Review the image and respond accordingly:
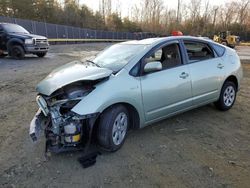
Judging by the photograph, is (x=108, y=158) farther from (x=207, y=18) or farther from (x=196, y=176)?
(x=207, y=18)

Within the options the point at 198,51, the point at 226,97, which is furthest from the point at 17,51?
the point at 226,97

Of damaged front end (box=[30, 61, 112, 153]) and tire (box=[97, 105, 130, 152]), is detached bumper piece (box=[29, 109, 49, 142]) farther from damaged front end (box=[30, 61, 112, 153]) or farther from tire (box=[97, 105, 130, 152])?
tire (box=[97, 105, 130, 152])

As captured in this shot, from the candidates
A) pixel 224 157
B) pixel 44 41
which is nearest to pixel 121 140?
pixel 224 157

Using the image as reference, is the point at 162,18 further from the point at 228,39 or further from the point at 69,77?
the point at 69,77

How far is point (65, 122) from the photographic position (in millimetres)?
2971

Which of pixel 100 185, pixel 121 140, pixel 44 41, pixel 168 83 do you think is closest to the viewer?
pixel 100 185

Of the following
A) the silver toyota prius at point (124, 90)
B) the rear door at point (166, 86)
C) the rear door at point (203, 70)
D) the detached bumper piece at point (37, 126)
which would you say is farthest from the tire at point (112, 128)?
the rear door at point (203, 70)

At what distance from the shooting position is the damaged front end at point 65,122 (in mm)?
2971

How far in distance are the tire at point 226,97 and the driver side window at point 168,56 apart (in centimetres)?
138

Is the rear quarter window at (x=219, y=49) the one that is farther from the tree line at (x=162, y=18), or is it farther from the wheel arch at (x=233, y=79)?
the tree line at (x=162, y=18)

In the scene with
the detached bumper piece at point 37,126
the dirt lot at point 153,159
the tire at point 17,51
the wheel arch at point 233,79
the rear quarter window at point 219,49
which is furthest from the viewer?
the tire at point 17,51

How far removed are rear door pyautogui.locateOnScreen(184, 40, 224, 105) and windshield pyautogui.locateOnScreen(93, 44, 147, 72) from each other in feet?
3.22

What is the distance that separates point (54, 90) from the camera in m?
3.18

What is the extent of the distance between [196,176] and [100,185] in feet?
3.74
